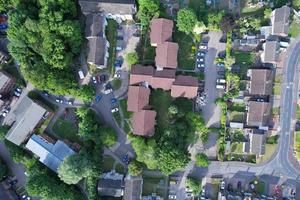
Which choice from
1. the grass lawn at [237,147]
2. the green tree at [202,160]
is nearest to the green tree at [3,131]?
the green tree at [202,160]

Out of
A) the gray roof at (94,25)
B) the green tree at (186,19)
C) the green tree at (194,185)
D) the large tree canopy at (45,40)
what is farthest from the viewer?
the green tree at (194,185)

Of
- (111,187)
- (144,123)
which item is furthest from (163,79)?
(111,187)

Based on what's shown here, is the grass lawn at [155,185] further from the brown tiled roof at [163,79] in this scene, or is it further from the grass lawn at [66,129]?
the brown tiled roof at [163,79]

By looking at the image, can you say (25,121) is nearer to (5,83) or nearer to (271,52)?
(5,83)

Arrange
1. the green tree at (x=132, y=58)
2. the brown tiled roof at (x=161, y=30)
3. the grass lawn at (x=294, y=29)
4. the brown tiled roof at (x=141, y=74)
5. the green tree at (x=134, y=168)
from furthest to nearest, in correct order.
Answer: the grass lawn at (x=294, y=29) → the green tree at (x=132, y=58) → the green tree at (x=134, y=168) → the brown tiled roof at (x=141, y=74) → the brown tiled roof at (x=161, y=30)

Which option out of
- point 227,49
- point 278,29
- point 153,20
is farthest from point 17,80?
point 278,29

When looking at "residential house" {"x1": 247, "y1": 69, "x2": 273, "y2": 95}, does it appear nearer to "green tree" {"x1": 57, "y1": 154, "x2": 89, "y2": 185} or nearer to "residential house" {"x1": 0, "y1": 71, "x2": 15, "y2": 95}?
"green tree" {"x1": 57, "y1": 154, "x2": 89, "y2": 185}
